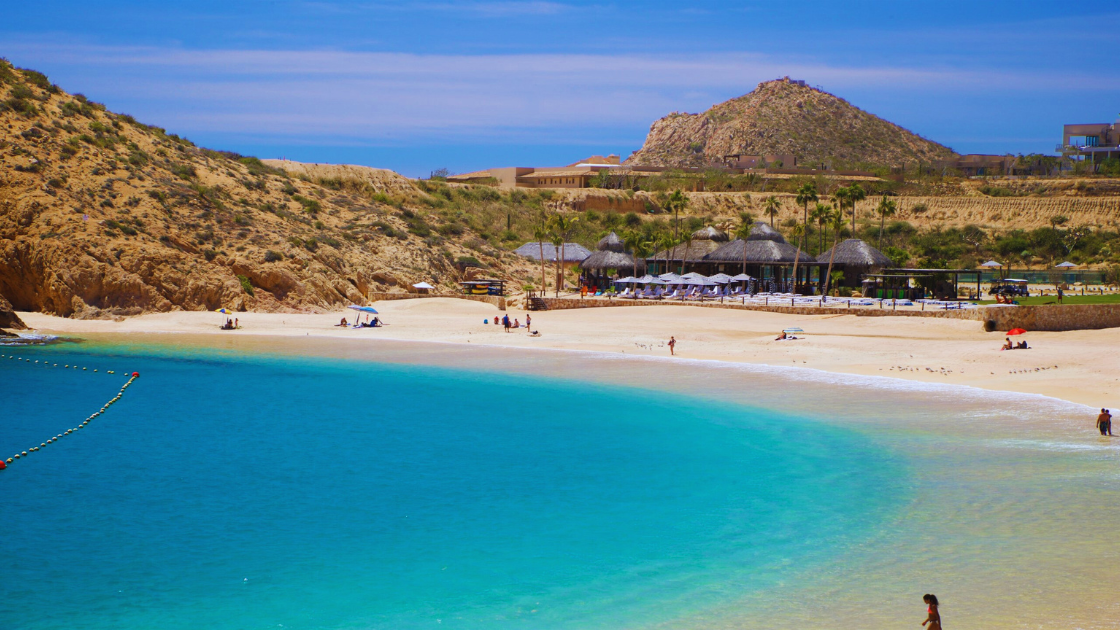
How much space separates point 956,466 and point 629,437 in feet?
21.0

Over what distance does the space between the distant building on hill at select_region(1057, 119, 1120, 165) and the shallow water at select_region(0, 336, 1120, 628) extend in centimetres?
10502

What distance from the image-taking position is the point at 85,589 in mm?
10656

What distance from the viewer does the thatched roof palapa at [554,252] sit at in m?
57.5

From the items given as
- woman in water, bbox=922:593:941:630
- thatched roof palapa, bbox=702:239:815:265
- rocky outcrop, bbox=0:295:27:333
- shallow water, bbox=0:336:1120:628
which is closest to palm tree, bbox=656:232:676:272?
thatched roof palapa, bbox=702:239:815:265

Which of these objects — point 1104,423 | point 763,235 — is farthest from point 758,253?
point 1104,423

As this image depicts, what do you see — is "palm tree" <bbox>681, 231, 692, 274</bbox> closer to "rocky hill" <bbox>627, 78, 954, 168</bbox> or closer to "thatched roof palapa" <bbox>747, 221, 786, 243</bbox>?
"thatched roof palapa" <bbox>747, 221, 786, 243</bbox>

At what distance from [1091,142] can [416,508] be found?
125 m

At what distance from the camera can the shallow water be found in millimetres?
10180

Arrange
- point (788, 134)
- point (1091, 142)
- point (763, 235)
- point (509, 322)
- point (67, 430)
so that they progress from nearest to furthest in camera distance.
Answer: point (67, 430) < point (509, 322) < point (763, 235) < point (1091, 142) < point (788, 134)

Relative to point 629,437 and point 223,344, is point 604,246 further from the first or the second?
point 629,437

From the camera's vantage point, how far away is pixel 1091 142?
115 m

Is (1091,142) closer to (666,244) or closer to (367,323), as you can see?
(666,244)

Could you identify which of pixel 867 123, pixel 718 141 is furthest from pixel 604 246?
pixel 867 123

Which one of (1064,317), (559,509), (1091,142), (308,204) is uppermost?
(1091,142)
